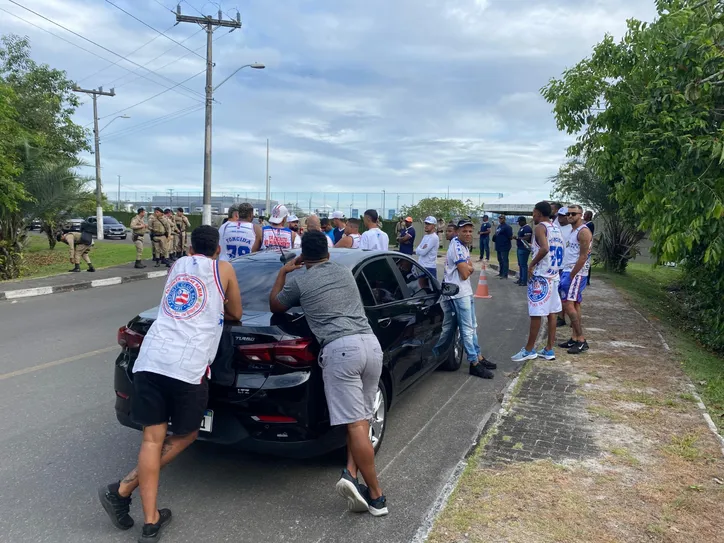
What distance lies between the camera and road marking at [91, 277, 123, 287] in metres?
12.9

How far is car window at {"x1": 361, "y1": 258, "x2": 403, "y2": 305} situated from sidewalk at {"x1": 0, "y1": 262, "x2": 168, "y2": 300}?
31.1 feet

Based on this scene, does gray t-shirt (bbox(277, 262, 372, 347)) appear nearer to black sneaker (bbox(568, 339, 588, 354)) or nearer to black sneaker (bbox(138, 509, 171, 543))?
black sneaker (bbox(138, 509, 171, 543))

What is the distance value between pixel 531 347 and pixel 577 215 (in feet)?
6.64

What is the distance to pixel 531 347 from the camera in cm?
666

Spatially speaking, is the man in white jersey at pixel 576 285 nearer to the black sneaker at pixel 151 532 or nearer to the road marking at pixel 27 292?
the black sneaker at pixel 151 532

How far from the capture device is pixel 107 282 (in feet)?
43.3

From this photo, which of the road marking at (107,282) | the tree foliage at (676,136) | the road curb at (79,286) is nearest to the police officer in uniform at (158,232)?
the road curb at (79,286)

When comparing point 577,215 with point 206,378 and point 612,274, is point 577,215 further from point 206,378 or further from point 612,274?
point 612,274

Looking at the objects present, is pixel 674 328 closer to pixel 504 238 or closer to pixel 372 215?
pixel 372 215

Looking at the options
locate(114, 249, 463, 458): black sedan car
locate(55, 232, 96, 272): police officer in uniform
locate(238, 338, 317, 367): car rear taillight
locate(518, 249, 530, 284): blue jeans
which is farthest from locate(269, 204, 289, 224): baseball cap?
locate(55, 232, 96, 272): police officer in uniform

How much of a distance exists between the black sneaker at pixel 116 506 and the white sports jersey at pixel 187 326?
2.30ft

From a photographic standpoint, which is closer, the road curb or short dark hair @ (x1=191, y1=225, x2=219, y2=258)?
short dark hair @ (x1=191, y1=225, x2=219, y2=258)

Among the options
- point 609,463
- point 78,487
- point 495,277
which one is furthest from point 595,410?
point 495,277

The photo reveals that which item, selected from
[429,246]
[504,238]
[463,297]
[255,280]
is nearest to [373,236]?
[429,246]
